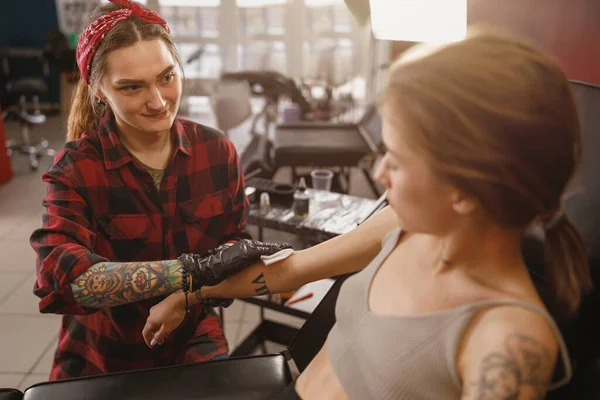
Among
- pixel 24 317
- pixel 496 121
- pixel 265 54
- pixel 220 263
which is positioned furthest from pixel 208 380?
pixel 265 54

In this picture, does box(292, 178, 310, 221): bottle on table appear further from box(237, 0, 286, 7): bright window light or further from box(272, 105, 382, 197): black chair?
box(237, 0, 286, 7): bright window light

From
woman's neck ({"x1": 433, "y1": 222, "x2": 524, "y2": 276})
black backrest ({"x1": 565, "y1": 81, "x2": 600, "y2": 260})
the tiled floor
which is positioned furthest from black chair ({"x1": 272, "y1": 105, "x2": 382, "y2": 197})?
woman's neck ({"x1": 433, "y1": 222, "x2": 524, "y2": 276})

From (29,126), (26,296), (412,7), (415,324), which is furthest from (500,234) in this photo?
(29,126)

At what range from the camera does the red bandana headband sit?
1.24 meters

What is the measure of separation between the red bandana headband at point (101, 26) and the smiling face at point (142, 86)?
2.2 inches

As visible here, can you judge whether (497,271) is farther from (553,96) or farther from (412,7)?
(412,7)

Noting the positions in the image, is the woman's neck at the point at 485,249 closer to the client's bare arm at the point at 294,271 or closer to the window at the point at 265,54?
the client's bare arm at the point at 294,271

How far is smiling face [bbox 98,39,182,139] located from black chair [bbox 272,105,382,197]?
7.49ft

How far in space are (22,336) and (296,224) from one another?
1560 mm

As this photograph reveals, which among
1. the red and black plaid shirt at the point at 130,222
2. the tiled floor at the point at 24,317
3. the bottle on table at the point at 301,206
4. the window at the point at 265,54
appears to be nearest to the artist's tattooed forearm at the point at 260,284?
the red and black plaid shirt at the point at 130,222

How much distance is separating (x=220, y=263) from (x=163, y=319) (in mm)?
187

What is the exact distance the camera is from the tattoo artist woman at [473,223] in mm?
612

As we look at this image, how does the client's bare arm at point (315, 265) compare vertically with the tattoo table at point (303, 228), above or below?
above

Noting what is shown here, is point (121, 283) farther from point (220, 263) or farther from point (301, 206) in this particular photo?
point (301, 206)
